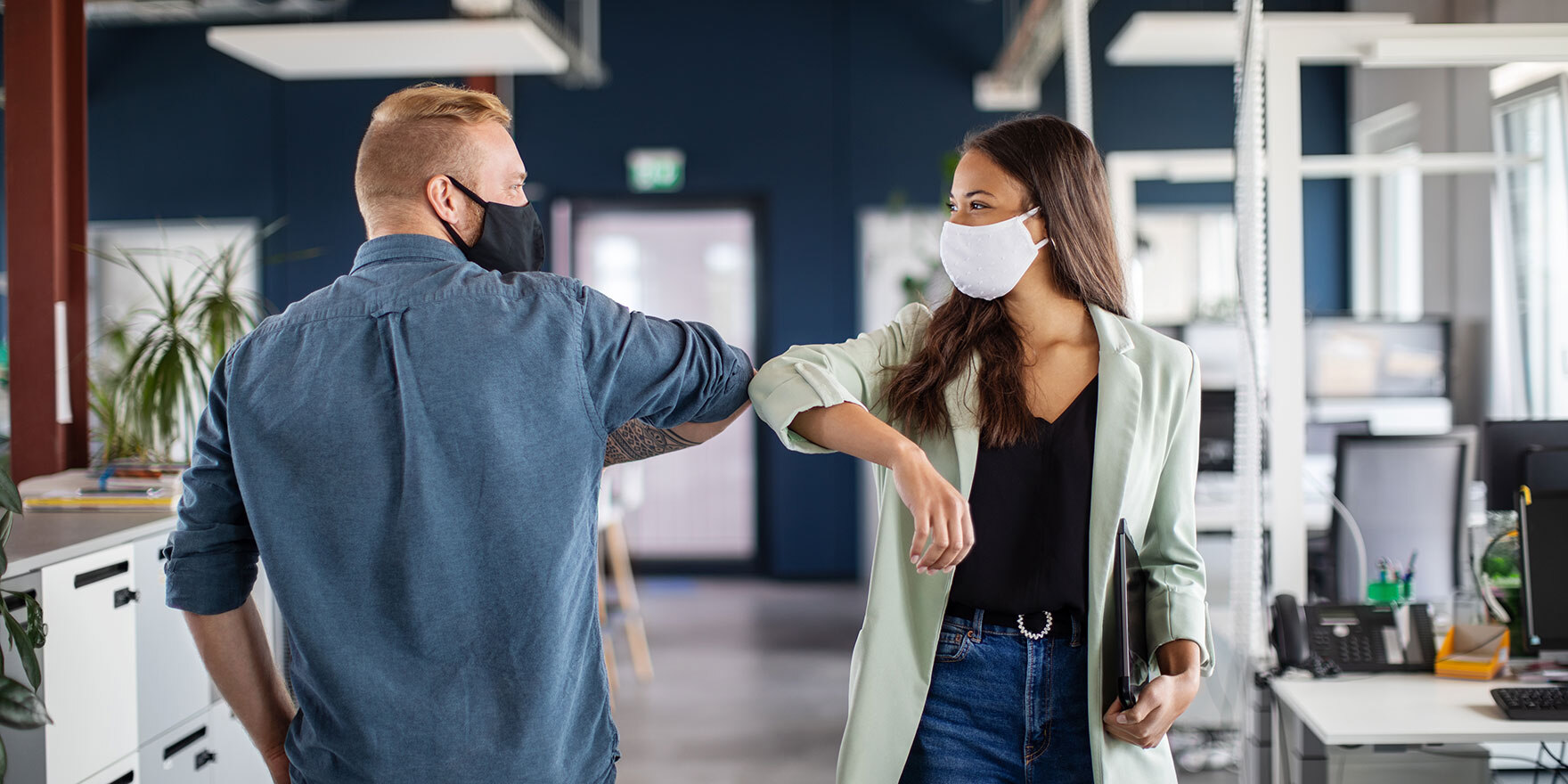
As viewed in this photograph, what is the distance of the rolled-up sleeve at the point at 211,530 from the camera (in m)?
1.22

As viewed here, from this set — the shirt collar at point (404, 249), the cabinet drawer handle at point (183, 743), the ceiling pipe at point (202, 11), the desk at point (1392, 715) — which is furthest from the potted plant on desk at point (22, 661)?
the ceiling pipe at point (202, 11)

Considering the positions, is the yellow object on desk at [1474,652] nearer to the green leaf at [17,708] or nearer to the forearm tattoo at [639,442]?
the forearm tattoo at [639,442]

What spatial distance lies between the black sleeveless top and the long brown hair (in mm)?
39

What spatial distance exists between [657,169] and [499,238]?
19.0 ft

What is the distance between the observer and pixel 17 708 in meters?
1.45

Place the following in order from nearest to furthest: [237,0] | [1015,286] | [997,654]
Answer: [997,654] → [1015,286] → [237,0]

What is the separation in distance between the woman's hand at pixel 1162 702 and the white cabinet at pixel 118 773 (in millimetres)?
2060

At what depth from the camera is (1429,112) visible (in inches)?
238

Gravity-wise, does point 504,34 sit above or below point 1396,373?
above

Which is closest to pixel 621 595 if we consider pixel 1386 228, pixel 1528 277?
pixel 1528 277

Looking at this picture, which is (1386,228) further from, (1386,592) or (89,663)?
(89,663)

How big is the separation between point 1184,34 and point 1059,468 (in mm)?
4240

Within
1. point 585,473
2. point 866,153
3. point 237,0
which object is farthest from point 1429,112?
point 237,0

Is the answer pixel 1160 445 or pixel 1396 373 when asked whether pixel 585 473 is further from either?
pixel 1396 373
